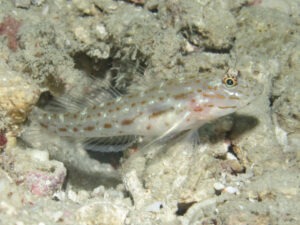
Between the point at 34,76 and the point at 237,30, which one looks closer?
the point at 34,76

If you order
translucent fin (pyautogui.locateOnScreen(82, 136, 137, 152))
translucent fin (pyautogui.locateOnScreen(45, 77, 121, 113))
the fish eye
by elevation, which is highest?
the fish eye

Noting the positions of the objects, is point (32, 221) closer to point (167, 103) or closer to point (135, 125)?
point (135, 125)

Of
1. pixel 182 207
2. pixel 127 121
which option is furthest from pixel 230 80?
pixel 182 207

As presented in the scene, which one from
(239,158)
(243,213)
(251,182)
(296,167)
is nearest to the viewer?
(243,213)

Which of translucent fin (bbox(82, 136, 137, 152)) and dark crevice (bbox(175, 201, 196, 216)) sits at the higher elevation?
dark crevice (bbox(175, 201, 196, 216))

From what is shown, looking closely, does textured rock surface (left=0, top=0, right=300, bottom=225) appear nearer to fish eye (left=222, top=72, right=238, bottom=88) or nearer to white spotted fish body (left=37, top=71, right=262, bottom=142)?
white spotted fish body (left=37, top=71, right=262, bottom=142)

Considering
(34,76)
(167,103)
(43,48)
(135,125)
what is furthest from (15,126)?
(167,103)

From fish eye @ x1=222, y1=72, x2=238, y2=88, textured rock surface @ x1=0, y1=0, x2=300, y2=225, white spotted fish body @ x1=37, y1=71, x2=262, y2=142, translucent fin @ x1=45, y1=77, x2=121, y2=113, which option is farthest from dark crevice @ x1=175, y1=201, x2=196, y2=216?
translucent fin @ x1=45, y1=77, x2=121, y2=113
